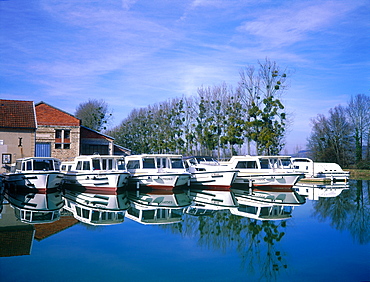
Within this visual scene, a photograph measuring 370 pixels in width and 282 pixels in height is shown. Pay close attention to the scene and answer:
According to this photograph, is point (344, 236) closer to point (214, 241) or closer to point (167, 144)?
point (214, 241)

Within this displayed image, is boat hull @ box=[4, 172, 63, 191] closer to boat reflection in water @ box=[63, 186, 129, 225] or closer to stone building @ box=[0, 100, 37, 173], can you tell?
boat reflection in water @ box=[63, 186, 129, 225]

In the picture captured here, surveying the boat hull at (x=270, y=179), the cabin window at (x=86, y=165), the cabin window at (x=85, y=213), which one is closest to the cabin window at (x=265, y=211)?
the cabin window at (x=85, y=213)

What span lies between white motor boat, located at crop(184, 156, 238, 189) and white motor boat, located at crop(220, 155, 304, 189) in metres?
1.41

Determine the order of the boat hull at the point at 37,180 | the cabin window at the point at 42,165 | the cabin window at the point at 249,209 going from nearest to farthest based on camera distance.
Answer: the cabin window at the point at 249,209
the boat hull at the point at 37,180
the cabin window at the point at 42,165

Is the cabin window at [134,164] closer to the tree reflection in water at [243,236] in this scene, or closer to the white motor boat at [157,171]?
the white motor boat at [157,171]

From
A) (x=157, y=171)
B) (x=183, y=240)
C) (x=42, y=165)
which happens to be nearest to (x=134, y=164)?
(x=157, y=171)

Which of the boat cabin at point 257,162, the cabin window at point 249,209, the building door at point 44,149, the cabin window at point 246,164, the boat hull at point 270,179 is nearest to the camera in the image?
the cabin window at point 249,209

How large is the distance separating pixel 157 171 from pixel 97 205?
6807 millimetres

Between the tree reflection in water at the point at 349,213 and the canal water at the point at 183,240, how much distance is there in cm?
5

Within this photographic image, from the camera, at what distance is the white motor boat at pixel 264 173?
24609 mm

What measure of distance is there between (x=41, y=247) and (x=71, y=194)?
12.2m

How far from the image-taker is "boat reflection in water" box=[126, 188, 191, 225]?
1468 centimetres

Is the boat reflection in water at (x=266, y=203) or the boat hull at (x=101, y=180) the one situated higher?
the boat hull at (x=101, y=180)

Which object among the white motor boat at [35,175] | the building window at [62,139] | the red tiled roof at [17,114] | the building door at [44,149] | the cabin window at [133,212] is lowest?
the cabin window at [133,212]
